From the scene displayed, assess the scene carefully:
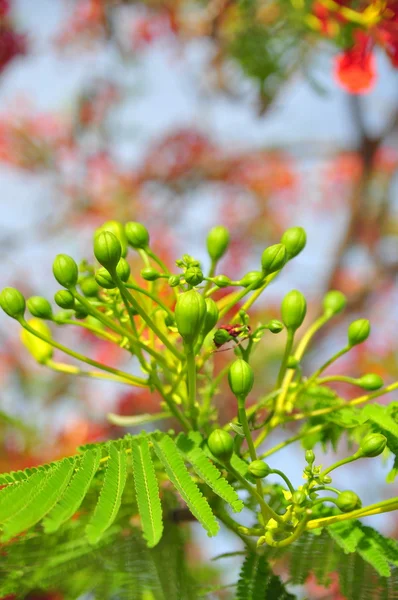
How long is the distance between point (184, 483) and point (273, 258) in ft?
0.57

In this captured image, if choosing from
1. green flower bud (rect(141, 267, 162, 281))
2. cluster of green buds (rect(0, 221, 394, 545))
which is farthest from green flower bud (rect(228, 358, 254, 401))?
green flower bud (rect(141, 267, 162, 281))

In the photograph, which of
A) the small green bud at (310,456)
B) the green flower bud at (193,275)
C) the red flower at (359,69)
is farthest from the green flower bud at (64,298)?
the red flower at (359,69)

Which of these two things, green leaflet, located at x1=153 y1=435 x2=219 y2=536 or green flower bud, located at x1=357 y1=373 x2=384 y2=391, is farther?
green flower bud, located at x1=357 y1=373 x2=384 y2=391

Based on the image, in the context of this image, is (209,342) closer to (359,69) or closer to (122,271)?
(122,271)

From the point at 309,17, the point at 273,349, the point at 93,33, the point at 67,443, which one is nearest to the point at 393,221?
the point at 273,349

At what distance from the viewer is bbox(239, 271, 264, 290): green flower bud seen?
1.67 ft

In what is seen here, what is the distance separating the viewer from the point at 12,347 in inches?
135

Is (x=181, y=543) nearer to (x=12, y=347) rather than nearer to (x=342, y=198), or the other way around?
(x=12, y=347)

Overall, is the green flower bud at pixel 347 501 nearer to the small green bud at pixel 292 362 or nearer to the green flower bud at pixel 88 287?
the small green bud at pixel 292 362

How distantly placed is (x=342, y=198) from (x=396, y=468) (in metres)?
4.34

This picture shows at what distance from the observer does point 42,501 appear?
39 centimetres

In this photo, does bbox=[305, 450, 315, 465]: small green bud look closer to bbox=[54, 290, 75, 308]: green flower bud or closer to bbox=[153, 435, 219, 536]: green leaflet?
bbox=[153, 435, 219, 536]: green leaflet

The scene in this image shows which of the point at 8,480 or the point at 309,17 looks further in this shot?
the point at 309,17

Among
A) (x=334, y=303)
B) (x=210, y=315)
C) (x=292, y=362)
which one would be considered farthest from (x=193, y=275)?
(x=334, y=303)
